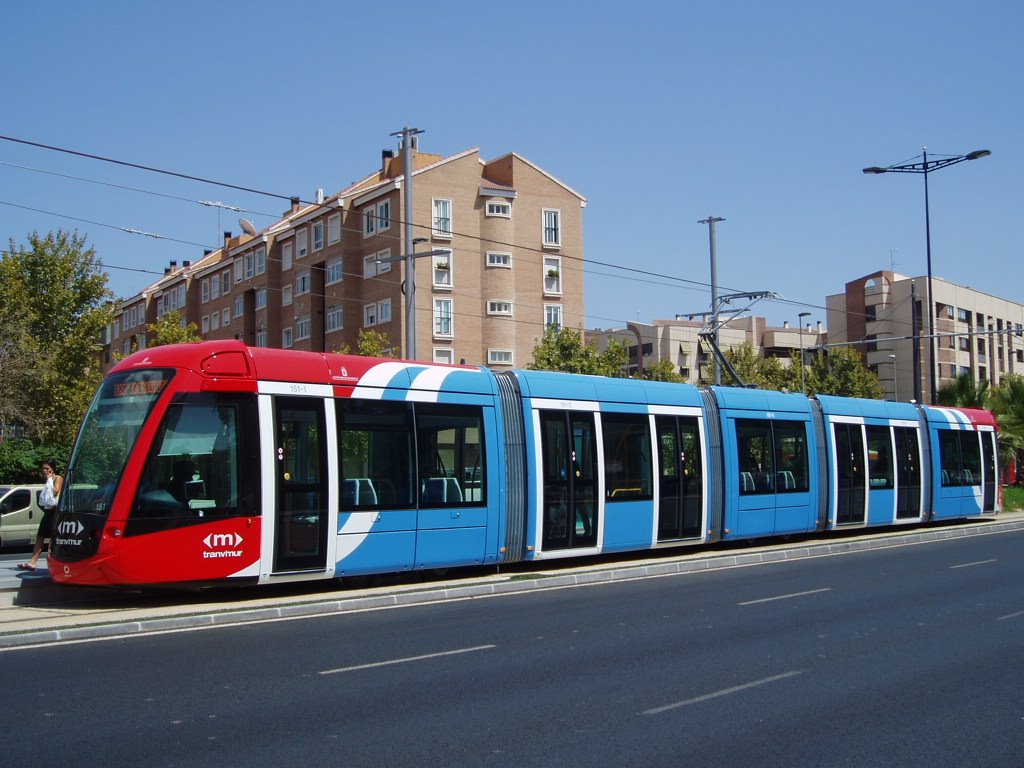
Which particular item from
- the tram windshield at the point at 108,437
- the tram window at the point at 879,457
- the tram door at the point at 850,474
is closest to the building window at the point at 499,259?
the tram window at the point at 879,457

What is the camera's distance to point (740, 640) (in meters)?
11.0

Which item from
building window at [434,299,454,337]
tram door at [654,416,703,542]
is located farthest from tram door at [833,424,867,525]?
building window at [434,299,454,337]

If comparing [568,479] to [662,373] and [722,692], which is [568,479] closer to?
[722,692]

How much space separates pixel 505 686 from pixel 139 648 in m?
3.93

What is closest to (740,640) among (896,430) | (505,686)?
(505,686)

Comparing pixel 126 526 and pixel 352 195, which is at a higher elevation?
pixel 352 195

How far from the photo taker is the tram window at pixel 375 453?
1437 centimetres

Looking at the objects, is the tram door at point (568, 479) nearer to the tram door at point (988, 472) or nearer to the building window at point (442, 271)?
the tram door at point (988, 472)

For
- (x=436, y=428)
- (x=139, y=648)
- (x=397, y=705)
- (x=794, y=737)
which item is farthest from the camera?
(x=436, y=428)

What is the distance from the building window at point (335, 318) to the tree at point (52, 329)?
53.4 ft

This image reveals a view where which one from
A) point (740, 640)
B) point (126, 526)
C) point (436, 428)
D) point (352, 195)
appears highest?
point (352, 195)

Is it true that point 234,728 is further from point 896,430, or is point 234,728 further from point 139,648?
point 896,430

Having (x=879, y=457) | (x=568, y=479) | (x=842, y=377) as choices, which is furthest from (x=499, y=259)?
(x=568, y=479)

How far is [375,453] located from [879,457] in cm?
1510
